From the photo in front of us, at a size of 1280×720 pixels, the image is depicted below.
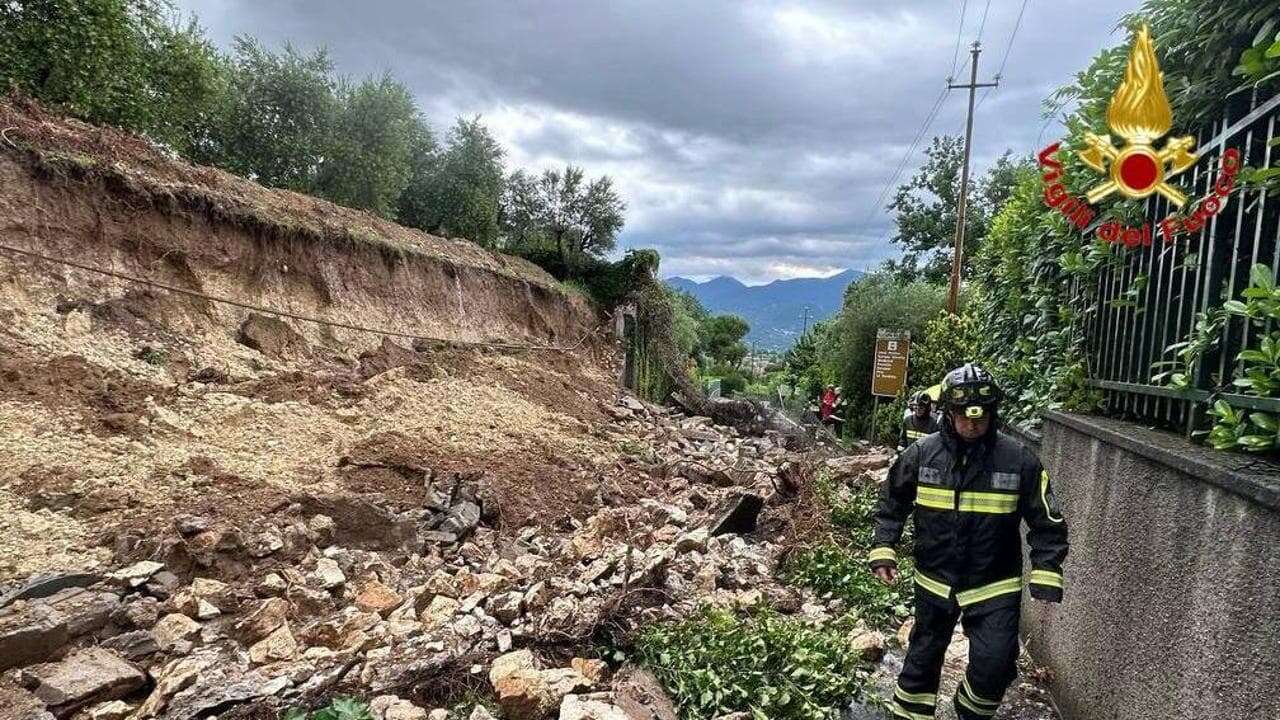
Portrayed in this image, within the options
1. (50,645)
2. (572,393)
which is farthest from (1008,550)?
(572,393)

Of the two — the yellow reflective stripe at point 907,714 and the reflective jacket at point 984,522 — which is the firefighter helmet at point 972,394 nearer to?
the reflective jacket at point 984,522

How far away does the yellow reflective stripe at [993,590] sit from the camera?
2801 millimetres

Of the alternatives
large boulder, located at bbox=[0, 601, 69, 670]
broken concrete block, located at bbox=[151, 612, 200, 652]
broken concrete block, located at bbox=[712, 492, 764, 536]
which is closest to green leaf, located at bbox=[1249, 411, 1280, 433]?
broken concrete block, located at bbox=[712, 492, 764, 536]

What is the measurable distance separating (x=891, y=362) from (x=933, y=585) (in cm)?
929

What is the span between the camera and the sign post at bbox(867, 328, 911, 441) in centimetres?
1145

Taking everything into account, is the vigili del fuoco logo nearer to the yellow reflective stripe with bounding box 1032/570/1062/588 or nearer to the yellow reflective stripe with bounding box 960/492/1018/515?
the yellow reflective stripe with bounding box 960/492/1018/515

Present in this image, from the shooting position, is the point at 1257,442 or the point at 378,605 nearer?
the point at 1257,442

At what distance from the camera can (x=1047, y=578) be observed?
2.70 metres

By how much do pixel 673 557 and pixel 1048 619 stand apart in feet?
7.71

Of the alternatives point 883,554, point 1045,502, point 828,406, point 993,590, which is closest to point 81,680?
point 883,554

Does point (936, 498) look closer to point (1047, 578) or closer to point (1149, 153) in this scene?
point (1047, 578)

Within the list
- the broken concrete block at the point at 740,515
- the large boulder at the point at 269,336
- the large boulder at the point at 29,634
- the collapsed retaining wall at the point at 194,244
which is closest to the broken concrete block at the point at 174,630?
the large boulder at the point at 29,634

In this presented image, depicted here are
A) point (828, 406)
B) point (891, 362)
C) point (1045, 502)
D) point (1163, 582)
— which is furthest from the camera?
point (828, 406)

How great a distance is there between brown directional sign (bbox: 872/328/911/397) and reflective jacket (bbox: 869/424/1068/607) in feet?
29.7
